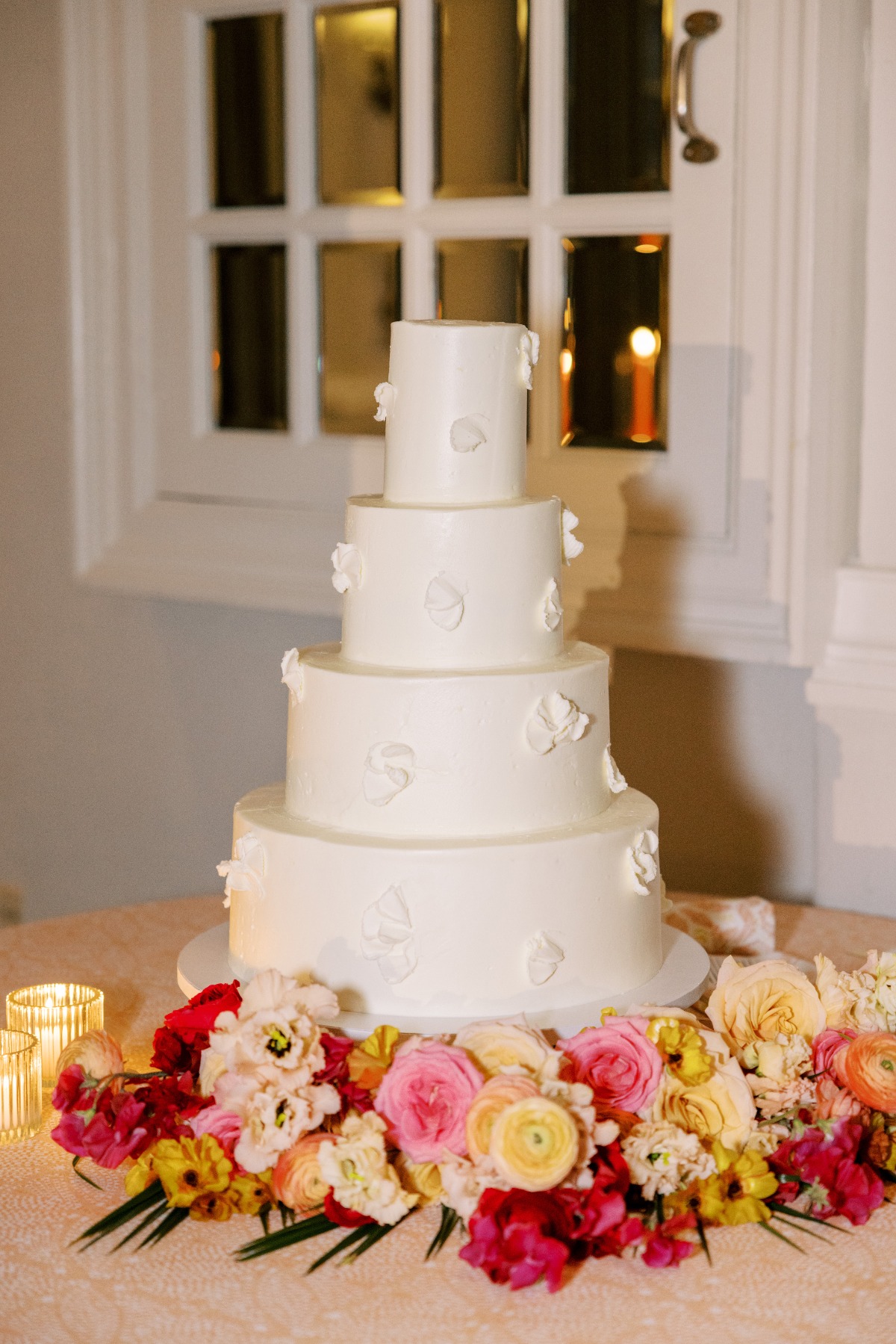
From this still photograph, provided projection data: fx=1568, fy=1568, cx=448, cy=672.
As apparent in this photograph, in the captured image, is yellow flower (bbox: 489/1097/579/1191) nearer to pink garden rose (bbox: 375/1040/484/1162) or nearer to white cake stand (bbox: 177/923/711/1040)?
pink garden rose (bbox: 375/1040/484/1162)

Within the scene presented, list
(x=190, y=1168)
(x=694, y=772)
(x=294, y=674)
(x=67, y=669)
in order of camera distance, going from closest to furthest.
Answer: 1. (x=190, y=1168)
2. (x=294, y=674)
3. (x=694, y=772)
4. (x=67, y=669)

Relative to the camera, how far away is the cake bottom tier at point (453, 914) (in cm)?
127

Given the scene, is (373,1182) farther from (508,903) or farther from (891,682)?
(891,682)

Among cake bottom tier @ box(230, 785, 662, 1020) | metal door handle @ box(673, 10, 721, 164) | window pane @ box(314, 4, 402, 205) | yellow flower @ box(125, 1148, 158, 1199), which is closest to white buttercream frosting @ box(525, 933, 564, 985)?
cake bottom tier @ box(230, 785, 662, 1020)

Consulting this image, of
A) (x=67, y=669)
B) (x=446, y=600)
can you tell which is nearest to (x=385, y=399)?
(x=446, y=600)

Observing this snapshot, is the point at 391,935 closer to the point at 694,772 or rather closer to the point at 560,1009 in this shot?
the point at 560,1009

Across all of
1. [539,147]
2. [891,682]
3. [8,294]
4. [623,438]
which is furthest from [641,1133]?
[8,294]

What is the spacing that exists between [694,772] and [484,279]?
2.43ft

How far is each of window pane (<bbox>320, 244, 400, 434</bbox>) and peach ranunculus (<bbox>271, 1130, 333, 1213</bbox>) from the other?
135 cm

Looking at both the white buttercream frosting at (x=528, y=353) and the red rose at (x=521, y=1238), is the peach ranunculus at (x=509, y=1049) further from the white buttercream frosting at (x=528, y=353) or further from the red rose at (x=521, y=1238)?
the white buttercream frosting at (x=528, y=353)

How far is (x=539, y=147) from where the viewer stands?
2.07m

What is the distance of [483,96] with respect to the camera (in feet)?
7.06

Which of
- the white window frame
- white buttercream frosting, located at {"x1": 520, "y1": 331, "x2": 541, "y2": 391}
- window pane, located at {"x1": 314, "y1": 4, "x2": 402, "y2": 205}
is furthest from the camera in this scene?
window pane, located at {"x1": 314, "y1": 4, "x2": 402, "y2": 205}

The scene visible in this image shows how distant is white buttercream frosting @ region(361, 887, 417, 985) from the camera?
1259 mm
